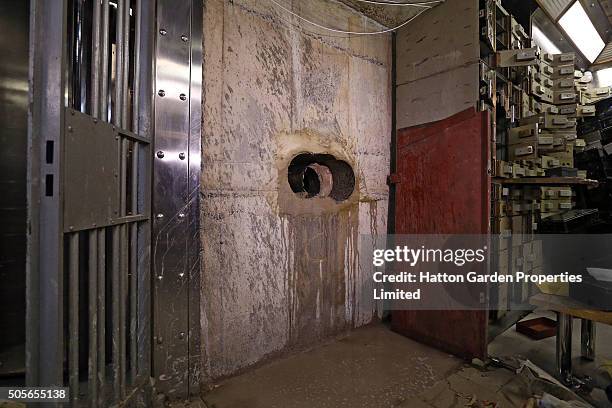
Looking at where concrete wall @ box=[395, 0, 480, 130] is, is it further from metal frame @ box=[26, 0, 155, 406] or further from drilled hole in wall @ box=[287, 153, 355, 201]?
metal frame @ box=[26, 0, 155, 406]

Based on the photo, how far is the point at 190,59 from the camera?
202 cm

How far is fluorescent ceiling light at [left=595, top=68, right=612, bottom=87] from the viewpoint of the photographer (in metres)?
5.50

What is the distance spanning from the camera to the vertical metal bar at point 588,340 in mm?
2582

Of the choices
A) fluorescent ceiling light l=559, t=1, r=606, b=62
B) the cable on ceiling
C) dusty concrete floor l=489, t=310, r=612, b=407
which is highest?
fluorescent ceiling light l=559, t=1, r=606, b=62

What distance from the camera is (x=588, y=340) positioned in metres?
2.60

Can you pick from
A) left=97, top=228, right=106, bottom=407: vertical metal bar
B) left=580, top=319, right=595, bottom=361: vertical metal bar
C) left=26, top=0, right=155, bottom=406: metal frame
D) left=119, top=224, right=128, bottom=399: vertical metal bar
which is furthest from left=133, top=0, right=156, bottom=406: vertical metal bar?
left=580, top=319, right=595, bottom=361: vertical metal bar

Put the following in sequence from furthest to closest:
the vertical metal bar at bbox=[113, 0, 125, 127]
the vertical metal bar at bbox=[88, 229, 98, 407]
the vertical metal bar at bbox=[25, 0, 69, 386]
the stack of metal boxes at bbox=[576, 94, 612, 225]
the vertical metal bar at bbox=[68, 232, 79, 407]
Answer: the stack of metal boxes at bbox=[576, 94, 612, 225]
the vertical metal bar at bbox=[113, 0, 125, 127]
the vertical metal bar at bbox=[88, 229, 98, 407]
the vertical metal bar at bbox=[68, 232, 79, 407]
the vertical metal bar at bbox=[25, 0, 69, 386]

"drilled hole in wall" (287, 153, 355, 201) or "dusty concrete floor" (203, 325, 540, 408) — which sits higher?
"drilled hole in wall" (287, 153, 355, 201)

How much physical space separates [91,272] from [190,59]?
1.40 metres

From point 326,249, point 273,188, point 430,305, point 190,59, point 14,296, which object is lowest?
point 430,305

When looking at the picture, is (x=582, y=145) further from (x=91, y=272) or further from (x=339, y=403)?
(x=91, y=272)

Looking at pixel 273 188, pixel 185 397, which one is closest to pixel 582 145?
pixel 273 188

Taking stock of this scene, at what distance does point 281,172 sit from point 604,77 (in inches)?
257

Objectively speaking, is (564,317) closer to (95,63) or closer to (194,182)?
(194,182)
